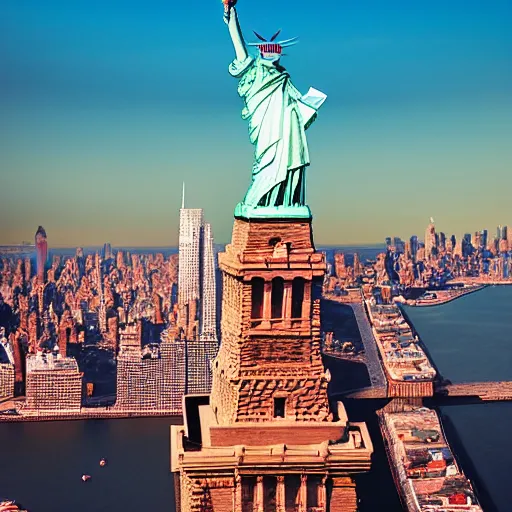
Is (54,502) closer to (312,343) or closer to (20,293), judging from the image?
(312,343)

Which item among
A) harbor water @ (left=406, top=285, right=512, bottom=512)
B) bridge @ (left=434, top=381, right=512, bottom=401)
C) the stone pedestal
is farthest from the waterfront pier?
the stone pedestal

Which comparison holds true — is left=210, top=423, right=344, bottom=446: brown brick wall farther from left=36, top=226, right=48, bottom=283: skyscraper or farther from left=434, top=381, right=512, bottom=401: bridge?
left=434, top=381, right=512, bottom=401: bridge

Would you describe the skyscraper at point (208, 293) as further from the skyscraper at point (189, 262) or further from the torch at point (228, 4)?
the torch at point (228, 4)

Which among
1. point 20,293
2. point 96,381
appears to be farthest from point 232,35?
point 20,293

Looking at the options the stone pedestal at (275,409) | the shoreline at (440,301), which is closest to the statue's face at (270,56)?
the stone pedestal at (275,409)

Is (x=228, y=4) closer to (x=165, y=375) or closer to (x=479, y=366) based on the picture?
(x=165, y=375)

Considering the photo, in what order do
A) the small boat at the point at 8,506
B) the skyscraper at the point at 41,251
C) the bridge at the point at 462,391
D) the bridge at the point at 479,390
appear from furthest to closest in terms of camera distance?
the bridge at the point at 479,390 < the bridge at the point at 462,391 < the skyscraper at the point at 41,251 < the small boat at the point at 8,506

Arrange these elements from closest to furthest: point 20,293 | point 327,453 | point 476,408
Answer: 1. point 327,453
2. point 476,408
3. point 20,293
